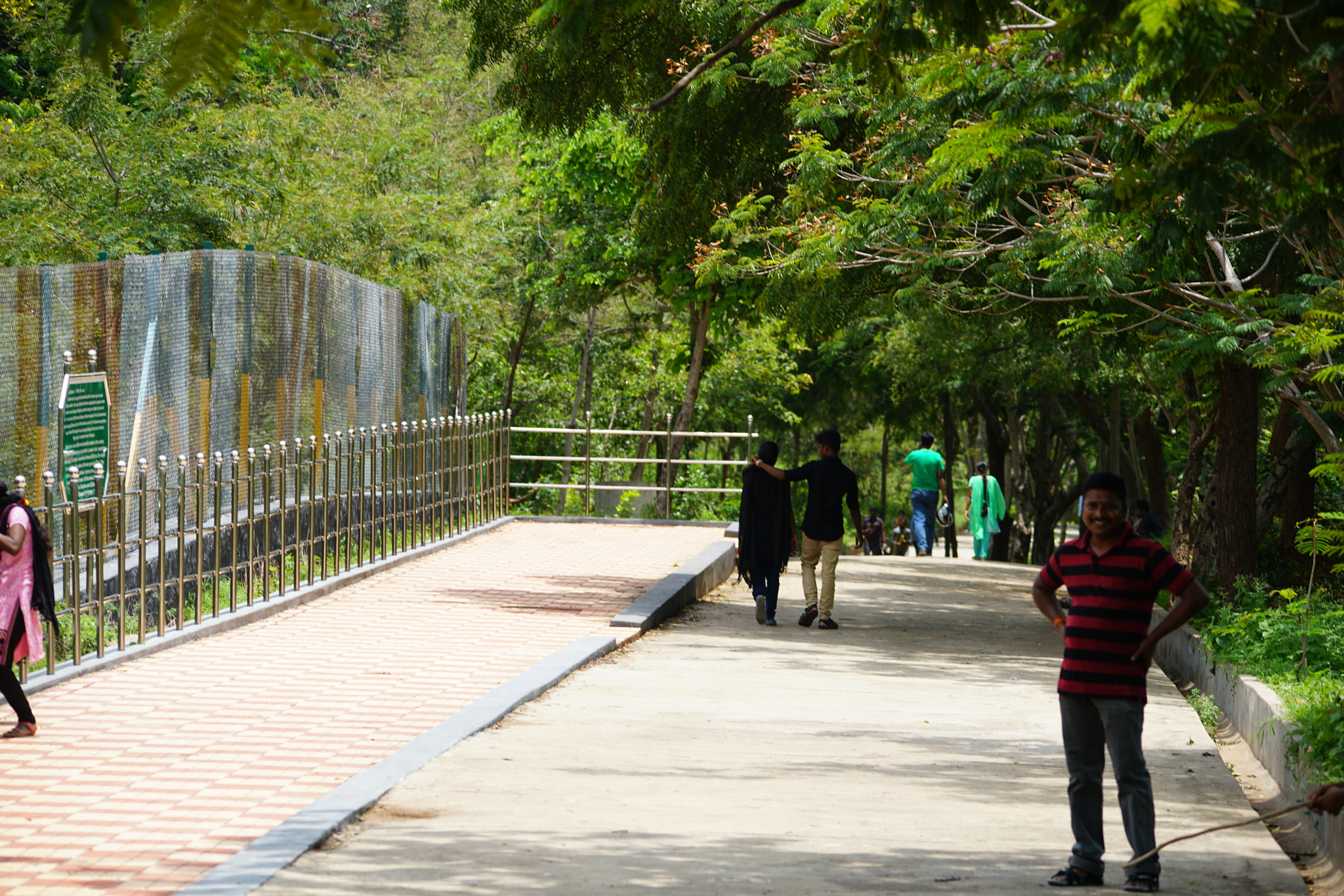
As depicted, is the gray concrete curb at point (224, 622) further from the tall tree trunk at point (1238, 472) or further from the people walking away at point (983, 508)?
the people walking away at point (983, 508)

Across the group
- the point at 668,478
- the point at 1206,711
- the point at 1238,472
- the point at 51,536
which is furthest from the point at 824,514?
the point at 668,478

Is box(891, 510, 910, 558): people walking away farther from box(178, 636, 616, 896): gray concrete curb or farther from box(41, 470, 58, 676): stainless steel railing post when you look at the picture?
box(41, 470, 58, 676): stainless steel railing post

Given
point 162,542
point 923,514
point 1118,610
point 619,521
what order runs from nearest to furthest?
1. point 1118,610
2. point 162,542
3. point 619,521
4. point 923,514

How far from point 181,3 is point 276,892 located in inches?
130

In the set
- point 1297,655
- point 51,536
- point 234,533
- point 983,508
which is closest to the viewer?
point 51,536

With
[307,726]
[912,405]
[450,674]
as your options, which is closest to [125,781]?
[307,726]

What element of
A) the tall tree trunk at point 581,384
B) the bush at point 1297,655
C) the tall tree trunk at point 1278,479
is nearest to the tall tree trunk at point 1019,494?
the tall tree trunk at point 581,384

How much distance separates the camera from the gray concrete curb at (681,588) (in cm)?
1351

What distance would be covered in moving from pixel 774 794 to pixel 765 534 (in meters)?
7.39

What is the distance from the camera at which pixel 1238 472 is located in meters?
14.8

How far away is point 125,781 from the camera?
24.0 ft

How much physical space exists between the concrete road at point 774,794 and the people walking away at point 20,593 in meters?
2.37

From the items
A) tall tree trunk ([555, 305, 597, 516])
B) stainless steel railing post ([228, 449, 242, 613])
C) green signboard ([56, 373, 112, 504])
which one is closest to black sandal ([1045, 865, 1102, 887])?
green signboard ([56, 373, 112, 504])

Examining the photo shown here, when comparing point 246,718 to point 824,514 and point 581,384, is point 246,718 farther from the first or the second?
point 581,384
